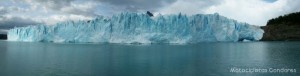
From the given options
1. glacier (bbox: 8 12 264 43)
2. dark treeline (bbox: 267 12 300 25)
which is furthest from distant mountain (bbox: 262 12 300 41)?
glacier (bbox: 8 12 264 43)

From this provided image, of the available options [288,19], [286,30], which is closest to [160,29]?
[286,30]

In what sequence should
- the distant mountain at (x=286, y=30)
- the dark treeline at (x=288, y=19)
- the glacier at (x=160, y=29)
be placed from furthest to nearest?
the dark treeline at (x=288, y=19) < the distant mountain at (x=286, y=30) < the glacier at (x=160, y=29)

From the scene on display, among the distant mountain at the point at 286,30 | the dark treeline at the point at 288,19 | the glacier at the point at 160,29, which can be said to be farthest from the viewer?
the dark treeline at the point at 288,19

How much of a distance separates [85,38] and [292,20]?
126ft

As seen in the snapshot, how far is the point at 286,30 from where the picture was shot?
56.0 m

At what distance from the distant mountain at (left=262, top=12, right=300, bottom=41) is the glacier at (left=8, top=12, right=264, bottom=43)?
438 inches

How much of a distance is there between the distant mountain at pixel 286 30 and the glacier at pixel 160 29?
11.1 metres

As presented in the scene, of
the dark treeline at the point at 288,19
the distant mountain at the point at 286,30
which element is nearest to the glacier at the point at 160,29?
the distant mountain at the point at 286,30

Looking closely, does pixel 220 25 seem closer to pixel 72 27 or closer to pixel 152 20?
pixel 152 20

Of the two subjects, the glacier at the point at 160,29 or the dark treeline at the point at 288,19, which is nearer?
the glacier at the point at 160,29

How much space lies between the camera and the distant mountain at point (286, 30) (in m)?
53.2

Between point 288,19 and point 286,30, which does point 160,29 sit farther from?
point 288,19

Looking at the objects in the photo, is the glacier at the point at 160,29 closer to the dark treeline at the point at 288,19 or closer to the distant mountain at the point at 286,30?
the distant mountain at the point at 286,30

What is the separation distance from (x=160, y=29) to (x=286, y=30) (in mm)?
27434
